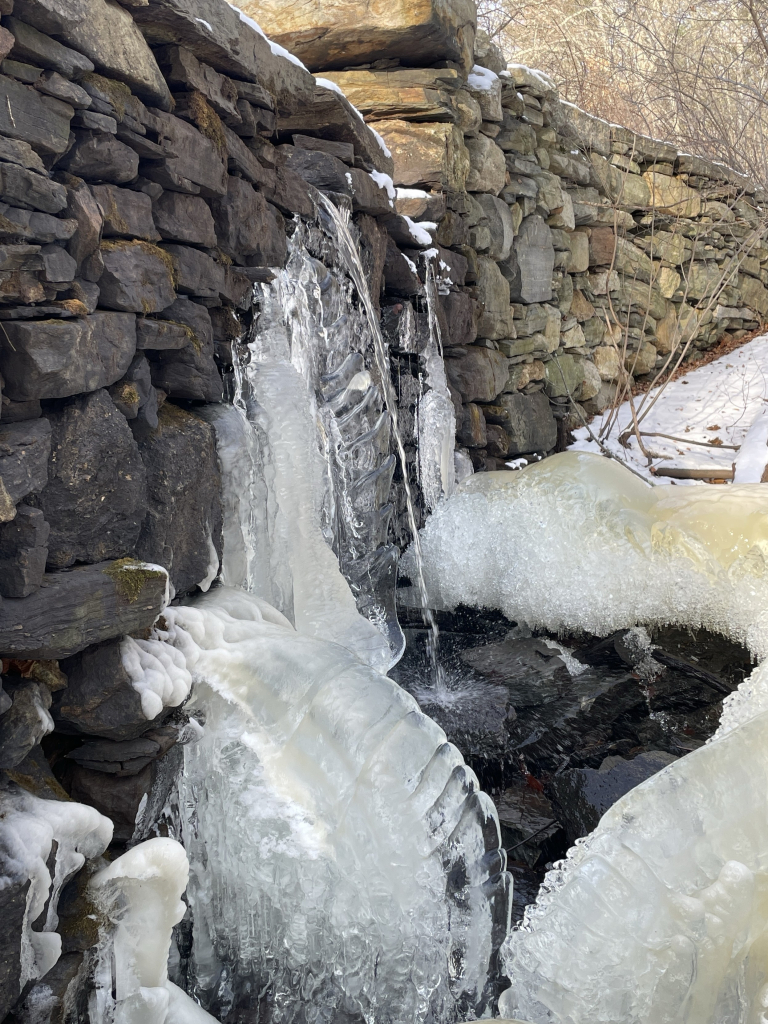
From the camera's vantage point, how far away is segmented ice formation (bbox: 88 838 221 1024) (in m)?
1.50

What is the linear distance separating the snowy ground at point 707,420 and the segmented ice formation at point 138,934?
406cm

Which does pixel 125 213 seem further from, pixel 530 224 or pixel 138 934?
pixel 530 224

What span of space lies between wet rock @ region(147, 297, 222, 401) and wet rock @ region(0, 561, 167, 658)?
1.85ft

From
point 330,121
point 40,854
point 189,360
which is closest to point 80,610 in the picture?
point 40,854

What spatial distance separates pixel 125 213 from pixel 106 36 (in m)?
→ 0.33

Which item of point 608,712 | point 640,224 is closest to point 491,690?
point 608,712

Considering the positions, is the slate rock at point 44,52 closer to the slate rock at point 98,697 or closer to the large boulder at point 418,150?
the slate rock at point 98,697

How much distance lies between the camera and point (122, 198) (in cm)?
185

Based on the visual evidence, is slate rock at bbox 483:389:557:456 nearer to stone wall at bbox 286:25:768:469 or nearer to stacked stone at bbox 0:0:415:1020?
stone wall at bbox 286:25:768:469

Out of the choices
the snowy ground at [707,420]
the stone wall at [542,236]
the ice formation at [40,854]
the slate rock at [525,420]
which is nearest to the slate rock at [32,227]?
the ice formation at [40,854]

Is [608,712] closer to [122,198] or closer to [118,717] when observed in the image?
[118,717]

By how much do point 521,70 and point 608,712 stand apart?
148 inches

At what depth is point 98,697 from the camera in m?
1.61

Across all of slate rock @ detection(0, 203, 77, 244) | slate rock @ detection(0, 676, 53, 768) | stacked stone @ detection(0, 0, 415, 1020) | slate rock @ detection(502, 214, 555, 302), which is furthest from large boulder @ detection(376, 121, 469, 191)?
slate rock @ detection(0, 676, 53, 768)
